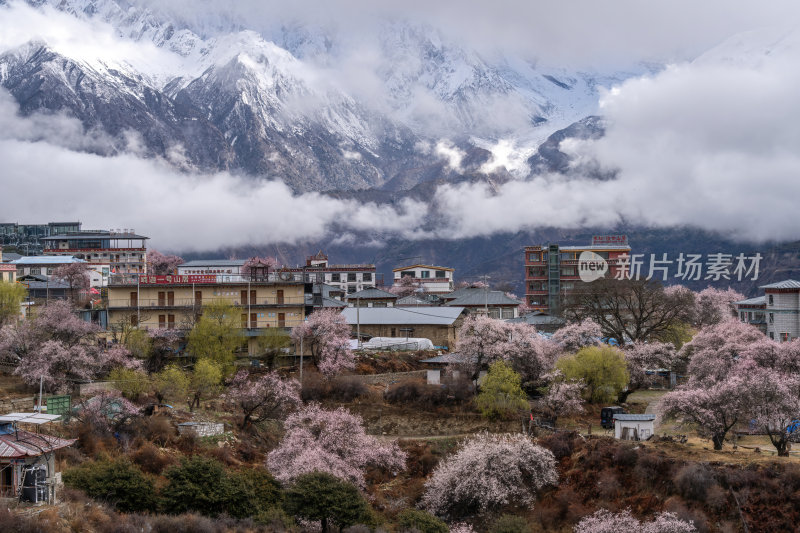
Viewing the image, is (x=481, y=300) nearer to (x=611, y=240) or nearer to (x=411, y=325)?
(x=411, y=325)

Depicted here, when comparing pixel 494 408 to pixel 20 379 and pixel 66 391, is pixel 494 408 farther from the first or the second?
pixel 20 379

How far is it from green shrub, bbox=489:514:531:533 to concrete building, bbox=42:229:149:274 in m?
127

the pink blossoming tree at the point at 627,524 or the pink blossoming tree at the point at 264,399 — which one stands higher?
the pink blossoming tree at the point at 264,399

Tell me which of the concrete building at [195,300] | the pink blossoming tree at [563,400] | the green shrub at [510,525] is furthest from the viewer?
the concrete building at [195,300]

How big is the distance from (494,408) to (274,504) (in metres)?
20.4

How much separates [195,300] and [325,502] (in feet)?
124

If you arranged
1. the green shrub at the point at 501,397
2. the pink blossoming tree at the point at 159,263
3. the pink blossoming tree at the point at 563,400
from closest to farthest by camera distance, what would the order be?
the pink blossoming tree at the point at 563,400 → the green shrub at the point at 501,397 → the pink blossoming tree at the point at 159,263

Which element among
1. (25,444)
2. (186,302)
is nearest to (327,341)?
(186,302)

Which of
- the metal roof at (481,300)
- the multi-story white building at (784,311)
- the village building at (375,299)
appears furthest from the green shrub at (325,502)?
the village building at (375,299)

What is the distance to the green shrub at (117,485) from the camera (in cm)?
3450

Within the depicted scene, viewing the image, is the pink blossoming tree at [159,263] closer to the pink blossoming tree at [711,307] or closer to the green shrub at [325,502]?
the pink blossoming tree at [711,307]

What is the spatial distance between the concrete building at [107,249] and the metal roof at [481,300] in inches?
2889

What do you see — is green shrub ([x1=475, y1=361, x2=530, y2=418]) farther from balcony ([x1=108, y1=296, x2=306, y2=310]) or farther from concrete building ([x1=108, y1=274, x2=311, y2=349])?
balcony ([x1=108, y1=296, x2=306, y2=310])

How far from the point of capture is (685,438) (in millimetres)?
47219
